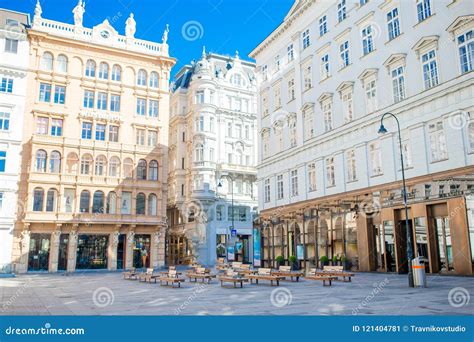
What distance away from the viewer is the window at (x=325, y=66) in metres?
35.0

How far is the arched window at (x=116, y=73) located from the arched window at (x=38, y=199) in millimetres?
14369

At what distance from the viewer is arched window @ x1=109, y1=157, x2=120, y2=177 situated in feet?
151

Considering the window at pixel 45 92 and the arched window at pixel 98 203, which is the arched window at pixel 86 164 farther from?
the window at pixel 45 92

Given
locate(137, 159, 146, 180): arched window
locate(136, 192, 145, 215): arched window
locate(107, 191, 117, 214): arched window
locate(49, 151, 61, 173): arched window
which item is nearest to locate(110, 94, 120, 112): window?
locate(137, 159, 146, 180): arched window

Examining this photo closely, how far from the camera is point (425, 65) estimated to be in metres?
25.6

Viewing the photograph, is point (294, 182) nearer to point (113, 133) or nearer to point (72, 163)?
point (113, 133)

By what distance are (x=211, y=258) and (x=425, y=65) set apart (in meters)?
38.0

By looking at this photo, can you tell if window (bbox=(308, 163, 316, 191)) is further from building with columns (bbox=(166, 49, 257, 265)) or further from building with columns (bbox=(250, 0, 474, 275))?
building with columns (bbox=(166, 49, 257, 265))

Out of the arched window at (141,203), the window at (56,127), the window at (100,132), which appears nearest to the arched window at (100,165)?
the window at (100,132)

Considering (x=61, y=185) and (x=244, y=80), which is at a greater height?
(x=244, y=80)
